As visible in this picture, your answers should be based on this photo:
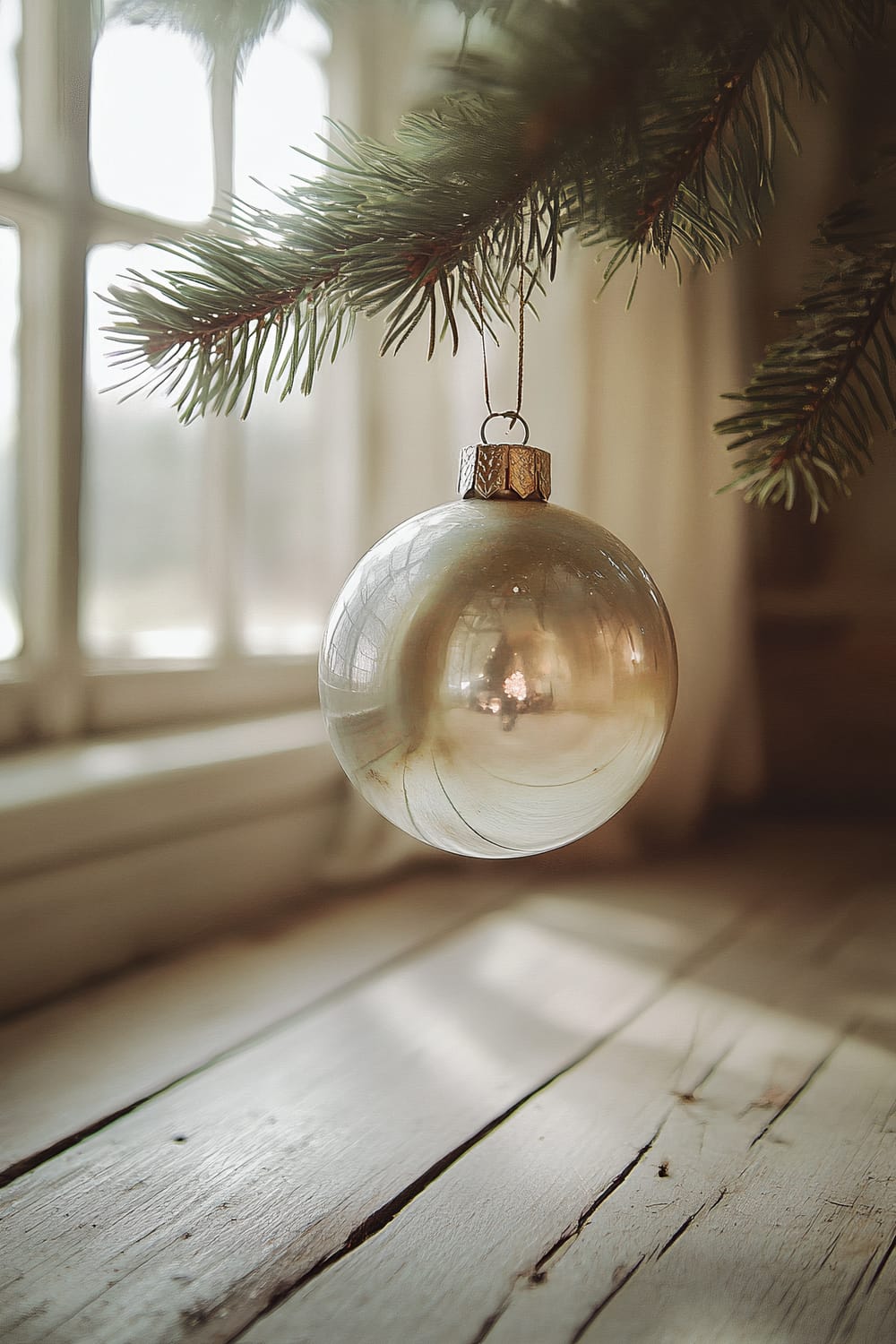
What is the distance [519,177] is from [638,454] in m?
1.39

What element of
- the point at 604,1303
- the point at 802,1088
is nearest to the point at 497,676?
the point at 604,1303

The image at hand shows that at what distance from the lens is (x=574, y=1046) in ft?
3.51

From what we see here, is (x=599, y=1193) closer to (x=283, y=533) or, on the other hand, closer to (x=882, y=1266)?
(x=882, y=1266)

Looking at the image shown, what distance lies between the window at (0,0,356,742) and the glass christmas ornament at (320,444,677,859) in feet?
2.96

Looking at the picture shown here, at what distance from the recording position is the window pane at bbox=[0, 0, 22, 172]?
121 centimetres

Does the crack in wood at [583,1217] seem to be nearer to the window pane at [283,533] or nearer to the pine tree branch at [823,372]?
the pine tree branch at [823,372]

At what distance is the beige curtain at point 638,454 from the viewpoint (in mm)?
1596

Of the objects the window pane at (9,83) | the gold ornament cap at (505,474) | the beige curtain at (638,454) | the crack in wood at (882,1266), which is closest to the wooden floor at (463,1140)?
the crack in wood at (882,1266)

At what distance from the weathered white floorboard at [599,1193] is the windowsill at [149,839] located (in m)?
0.55

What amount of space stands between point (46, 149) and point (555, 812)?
1.16 meters

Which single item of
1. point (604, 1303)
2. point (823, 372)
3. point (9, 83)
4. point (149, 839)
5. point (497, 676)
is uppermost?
point (9, 83)

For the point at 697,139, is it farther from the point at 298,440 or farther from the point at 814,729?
the point at 814,729

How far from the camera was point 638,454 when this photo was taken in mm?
1765

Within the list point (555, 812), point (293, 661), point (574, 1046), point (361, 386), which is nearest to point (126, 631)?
point (293, 661)
